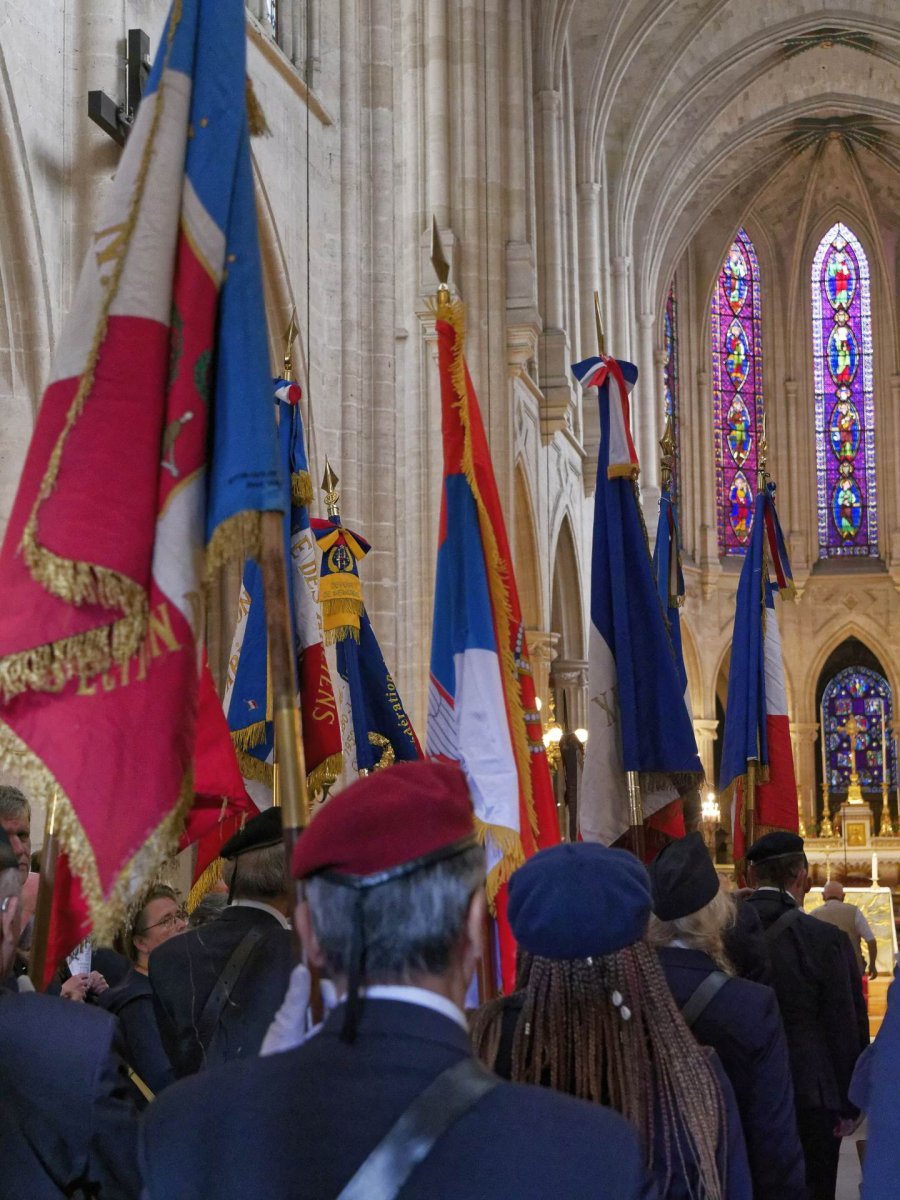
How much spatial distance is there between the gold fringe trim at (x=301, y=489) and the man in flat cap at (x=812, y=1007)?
1.97 meters

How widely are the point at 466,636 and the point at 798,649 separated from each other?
79.5ft

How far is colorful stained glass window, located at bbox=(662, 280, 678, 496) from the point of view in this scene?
27469mm

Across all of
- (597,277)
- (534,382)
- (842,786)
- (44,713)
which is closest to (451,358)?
(44,713)

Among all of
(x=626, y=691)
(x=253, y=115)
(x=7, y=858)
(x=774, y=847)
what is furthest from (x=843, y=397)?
(x=7, y=858)

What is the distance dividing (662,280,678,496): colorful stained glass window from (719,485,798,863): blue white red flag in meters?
18.2

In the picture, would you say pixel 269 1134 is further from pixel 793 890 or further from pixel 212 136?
pixel 793 890

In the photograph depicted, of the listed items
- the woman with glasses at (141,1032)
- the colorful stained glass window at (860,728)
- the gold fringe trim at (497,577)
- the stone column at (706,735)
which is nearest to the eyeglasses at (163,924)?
the woman with glasses at (141,1032)

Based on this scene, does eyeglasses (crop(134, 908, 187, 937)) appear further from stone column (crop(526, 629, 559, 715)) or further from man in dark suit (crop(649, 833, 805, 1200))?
stone column (crop(526, 629, 559, 715))

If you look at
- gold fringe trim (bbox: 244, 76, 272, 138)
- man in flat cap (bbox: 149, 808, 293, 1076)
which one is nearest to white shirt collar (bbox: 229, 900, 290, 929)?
man in flat cap (bbox: 149, 808, 293, 1076)

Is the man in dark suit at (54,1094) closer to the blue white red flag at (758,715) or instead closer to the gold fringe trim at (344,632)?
the gold fringe trim at (344,632)

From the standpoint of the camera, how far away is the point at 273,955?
9.65ft

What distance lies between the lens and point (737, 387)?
1137 inches

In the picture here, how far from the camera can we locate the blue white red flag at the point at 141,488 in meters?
2.30

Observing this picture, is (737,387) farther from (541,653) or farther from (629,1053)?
(629,1053)
